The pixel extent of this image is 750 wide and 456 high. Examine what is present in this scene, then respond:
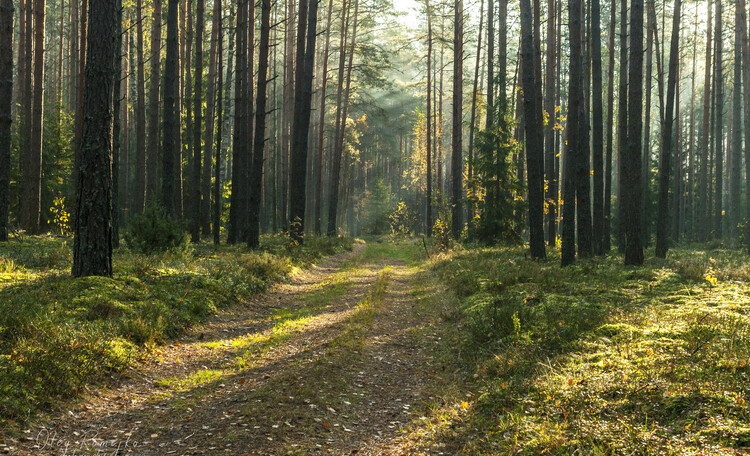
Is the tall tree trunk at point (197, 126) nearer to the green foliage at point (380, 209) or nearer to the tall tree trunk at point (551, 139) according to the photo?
the tall tree trunk at point (551, 139)

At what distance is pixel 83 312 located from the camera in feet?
21.1

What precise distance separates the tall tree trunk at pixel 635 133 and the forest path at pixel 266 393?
279 inches

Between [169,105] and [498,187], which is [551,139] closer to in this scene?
[498,187]

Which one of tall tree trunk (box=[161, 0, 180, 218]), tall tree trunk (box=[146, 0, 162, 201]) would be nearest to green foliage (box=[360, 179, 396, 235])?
tall tree trunk (box=[146, 0, 162, 201])

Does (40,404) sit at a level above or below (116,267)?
below

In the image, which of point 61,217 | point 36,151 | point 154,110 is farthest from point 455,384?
point 36,151

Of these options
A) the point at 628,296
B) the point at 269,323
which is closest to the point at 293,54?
the point at 269,323

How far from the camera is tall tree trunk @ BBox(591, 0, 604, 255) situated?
14.0m

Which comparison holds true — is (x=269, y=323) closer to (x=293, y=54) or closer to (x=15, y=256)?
(x=15, y=256)

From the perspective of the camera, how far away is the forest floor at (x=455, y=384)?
3.77 meters

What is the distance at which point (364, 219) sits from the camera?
2544 inches

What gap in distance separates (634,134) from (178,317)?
12.2 meters

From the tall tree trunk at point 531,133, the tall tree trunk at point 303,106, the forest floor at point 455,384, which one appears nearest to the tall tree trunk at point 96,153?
the forest floor at point 455,384

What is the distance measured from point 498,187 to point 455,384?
608 inches
